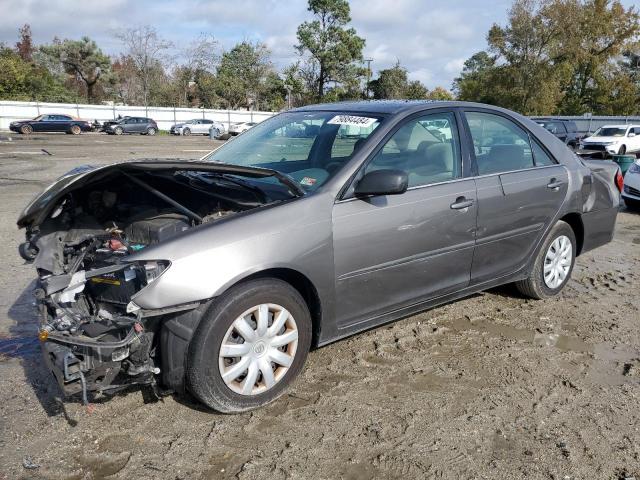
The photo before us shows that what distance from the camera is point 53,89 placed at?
49812 millimetres

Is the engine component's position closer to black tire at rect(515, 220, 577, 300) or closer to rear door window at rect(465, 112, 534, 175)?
rear door window at rect(465, 112, 534, 175)

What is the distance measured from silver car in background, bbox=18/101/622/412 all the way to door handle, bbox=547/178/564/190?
0.09ft

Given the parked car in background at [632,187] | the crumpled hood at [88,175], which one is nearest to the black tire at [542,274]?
the crumpled hood at [88,175]

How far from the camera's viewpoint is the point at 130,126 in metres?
40.5

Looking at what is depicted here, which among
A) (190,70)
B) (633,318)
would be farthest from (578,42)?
(633,318)

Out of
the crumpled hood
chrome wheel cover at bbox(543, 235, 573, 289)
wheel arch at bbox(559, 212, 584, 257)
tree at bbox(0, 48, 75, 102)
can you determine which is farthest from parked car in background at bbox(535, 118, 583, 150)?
tree at bbox(0, 48, 75, 102)

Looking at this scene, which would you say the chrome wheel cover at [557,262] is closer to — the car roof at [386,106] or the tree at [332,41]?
the car roof at [386,106]

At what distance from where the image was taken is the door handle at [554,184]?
468 cm

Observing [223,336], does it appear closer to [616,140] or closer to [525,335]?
[525,335]

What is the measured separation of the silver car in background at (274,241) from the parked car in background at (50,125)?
118 feet

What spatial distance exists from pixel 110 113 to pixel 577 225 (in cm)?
4692

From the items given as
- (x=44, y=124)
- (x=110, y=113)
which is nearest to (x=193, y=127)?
(x=110, y=113)

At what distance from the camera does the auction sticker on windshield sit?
12.6 feet

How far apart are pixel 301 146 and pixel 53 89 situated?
173 ft
